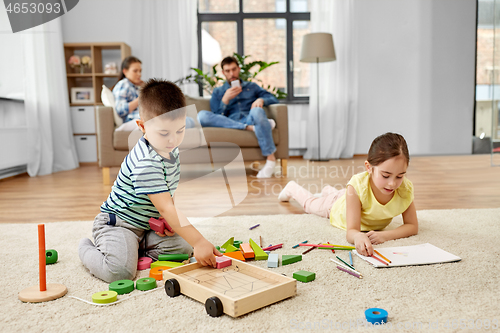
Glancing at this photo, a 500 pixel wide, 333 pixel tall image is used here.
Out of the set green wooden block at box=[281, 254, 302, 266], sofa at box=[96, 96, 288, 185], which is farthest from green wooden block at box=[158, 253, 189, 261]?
sofa at box=[96, 96, 288, 185]

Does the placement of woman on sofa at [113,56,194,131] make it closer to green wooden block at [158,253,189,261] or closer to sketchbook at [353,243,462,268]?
green wooden block at [158,253,189,261]

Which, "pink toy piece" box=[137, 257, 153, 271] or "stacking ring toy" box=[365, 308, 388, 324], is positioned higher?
"stacking ring toy" box=[365, 308, 388, 324]

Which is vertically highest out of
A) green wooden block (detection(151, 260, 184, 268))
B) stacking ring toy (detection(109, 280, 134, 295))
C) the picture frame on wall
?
the picture frame on wall

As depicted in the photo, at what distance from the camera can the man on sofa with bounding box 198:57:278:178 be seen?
300cm

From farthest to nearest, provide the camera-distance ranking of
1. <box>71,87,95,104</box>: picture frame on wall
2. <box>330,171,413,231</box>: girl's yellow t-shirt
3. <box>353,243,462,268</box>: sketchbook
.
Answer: <box>71,87,95,104</box>: picture frame on wall → <box>330,171,413,231</box>: girl's yellow t-shirt → <box>353,243,462,268</box>: sketchbook

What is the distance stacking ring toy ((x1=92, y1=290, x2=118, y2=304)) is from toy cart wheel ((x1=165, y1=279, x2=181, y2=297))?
0.38ft

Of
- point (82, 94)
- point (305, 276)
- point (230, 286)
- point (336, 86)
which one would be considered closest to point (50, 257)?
point (230, 286)

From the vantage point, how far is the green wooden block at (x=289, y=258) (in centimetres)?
112

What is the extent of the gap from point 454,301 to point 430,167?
2.79 metres

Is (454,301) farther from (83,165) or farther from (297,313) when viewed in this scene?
(83,165)

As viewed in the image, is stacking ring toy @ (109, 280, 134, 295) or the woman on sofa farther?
the woman on sofa

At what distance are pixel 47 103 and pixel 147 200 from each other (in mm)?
3122

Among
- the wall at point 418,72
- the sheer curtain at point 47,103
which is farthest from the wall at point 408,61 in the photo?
the sheer curtain at point 47,103

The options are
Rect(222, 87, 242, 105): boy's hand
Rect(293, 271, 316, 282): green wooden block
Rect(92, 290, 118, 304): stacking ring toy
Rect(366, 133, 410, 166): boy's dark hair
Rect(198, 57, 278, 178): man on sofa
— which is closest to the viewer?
Rect(92, 290, 118, 304): stacking ring toy
